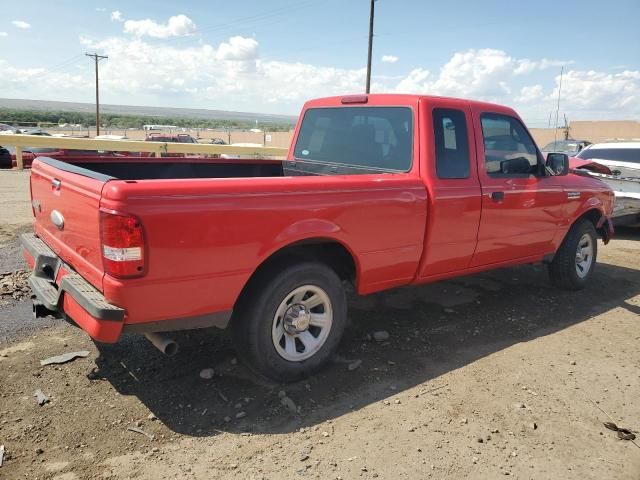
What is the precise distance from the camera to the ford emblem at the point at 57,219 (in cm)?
346

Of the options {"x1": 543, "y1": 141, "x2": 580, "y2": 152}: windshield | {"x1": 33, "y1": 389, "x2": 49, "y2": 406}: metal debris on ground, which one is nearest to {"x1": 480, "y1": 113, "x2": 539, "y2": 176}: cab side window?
{"x1": 33, "y1": 389, "x2": 49, "y2": 406}: metal debris on ground

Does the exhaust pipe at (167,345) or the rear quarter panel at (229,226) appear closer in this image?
the rear quarter panel at (229,226)

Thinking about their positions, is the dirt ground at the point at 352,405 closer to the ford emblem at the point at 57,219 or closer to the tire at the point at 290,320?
the tire at the point at 290,320

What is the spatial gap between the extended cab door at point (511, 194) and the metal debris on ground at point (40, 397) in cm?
352

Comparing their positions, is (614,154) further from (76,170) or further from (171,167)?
(76,170)

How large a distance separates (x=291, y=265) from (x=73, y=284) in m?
1.33

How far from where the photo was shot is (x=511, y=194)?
492 centimetres

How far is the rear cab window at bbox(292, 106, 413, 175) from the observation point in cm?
444

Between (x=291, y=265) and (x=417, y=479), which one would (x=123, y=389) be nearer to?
(x=291, y=265)

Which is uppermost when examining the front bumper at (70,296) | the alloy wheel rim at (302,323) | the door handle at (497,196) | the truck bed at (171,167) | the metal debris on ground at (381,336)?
the truck bed at (171,167)

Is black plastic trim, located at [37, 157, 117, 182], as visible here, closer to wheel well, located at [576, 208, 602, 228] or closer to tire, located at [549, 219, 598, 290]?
tire, located at [549, 219, 598, 290]

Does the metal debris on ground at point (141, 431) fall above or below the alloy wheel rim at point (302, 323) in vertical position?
below

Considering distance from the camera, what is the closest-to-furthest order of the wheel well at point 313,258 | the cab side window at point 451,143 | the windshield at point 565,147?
the wheel well at point 313,258, the cab side window at point 451,143, the windshield at point 565,147

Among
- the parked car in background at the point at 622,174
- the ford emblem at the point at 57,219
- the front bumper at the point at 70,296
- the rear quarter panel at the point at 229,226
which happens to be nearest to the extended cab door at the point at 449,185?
the rear quarter panel at the point at 229,226
